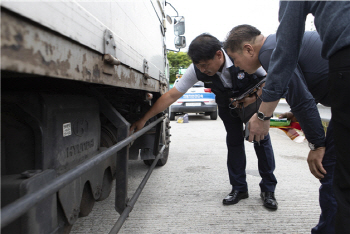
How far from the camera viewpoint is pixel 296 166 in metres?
4.08

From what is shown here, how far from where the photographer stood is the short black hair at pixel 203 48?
7.55 ft

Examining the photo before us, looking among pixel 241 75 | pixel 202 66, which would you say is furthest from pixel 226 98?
pixel 202 66

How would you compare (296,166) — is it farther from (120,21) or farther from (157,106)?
(120,21)

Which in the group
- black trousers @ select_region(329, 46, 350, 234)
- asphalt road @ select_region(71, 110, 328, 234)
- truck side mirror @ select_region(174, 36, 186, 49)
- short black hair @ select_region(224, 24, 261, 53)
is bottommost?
asphalt road @ select_region(71, 110, 328, 234)

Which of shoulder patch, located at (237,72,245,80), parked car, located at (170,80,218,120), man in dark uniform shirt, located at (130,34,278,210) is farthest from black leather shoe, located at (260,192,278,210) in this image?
parked car, located at (170,80,218,120)

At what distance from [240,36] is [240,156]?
4.96ft

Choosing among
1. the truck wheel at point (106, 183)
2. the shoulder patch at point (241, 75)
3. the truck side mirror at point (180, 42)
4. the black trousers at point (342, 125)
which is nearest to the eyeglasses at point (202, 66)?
the shoulder patch at point (241, 75)

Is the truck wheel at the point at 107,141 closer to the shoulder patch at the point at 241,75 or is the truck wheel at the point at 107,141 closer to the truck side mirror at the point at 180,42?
the shoulder patch at the point at 241,75

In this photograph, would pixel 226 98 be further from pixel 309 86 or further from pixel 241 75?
pixel 309 86

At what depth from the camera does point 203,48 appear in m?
2.30

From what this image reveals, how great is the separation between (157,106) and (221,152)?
2.85 metres

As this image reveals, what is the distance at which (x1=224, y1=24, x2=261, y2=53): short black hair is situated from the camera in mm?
1724

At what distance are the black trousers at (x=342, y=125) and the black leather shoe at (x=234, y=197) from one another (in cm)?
165

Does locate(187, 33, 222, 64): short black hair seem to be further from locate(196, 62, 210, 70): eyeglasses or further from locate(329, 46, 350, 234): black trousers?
locate(329, 46, 350, 234): black trousers
